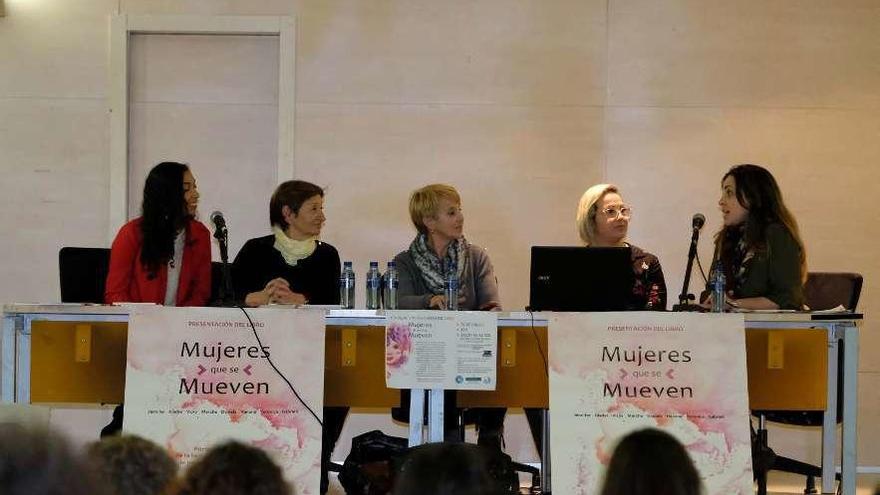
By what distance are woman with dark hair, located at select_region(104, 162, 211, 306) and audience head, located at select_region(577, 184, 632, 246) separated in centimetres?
180

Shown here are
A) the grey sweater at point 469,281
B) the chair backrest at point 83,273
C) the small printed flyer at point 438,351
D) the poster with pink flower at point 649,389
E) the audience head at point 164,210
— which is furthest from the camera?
the grey sweater at point 469,281

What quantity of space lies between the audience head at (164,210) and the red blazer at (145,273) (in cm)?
4

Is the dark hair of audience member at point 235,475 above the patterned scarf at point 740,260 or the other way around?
the other way around

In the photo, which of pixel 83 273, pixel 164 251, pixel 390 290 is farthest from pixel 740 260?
pixel 83 273

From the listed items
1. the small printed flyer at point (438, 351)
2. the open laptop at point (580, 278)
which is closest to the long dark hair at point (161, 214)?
the small printed flyer at point (438, 351)

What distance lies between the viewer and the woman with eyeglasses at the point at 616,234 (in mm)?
5449

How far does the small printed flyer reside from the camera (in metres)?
4.39

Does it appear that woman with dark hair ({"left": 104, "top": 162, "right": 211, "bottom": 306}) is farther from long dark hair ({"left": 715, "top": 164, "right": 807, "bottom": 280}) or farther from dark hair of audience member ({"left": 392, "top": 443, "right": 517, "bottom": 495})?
dark hair of audience member ({"left": 392, "top": 443, "right": 517, "bottom": 495})

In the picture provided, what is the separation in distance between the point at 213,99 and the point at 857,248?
3.84 meters

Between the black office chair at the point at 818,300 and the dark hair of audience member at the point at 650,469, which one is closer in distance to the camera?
the dark hair of audience member at the point at 650,469

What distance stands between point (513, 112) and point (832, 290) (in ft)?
6.86

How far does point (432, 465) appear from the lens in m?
2.02

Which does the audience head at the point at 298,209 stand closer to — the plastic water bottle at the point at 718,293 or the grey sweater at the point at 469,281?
the grey sweater at the point at 469,281

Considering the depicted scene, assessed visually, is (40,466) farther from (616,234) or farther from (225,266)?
(616,234)
